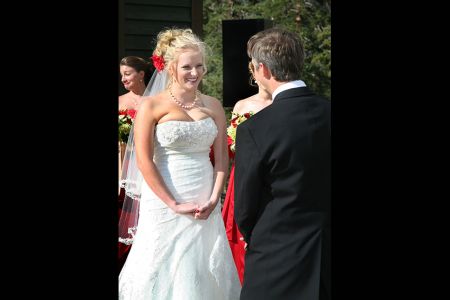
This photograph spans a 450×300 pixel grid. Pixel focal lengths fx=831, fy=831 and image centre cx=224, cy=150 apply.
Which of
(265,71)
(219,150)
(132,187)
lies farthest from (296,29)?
(265,71)

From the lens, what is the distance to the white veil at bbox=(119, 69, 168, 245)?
5.04 meters

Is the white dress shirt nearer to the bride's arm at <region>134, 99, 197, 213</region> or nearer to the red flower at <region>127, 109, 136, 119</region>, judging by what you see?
the bride's arm at <region>134, 99, 197, 213</region>

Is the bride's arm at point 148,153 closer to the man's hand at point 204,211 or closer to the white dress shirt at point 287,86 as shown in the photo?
the man's hand at point 204,211

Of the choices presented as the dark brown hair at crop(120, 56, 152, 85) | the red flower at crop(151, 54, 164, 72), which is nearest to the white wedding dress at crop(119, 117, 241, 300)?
the red flower at crop(151, 54, 164, 72)

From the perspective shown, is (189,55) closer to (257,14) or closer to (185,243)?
(185,243)

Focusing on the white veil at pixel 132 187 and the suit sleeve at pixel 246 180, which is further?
the white veil at pixel 132 187

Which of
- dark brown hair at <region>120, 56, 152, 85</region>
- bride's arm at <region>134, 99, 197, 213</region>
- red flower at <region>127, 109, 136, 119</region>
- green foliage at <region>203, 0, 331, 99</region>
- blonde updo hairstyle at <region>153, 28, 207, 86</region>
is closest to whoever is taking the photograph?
bride's arm at <region>134, 99, 197, 213</region>

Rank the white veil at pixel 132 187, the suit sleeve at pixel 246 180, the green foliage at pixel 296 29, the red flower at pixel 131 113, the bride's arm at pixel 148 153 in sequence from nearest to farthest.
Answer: the suit sleeve at pixel 246 180
the bride's arm at pixel 148 153
the white veil at pixel 132 187
the red flower at pixel 131 113
the green foliage at pixel 296 29

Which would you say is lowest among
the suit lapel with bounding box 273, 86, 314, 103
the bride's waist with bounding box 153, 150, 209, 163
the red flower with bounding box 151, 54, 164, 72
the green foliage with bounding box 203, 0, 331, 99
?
the bride's waist with bounding box 153, 150, 209, 163

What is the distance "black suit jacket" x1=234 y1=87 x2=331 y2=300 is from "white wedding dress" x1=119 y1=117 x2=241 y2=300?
1149 millimetres

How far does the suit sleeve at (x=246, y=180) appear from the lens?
128 inches

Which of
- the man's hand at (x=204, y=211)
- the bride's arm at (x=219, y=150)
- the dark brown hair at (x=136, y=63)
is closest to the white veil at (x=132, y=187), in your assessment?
the bride's arm at (x=219, y=150)
